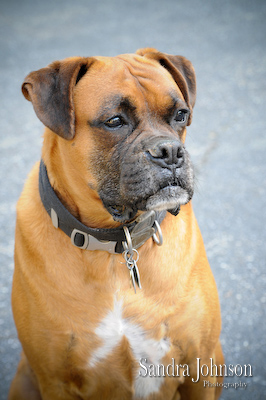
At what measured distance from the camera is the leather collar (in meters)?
2.01

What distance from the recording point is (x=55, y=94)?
1945 millimetres

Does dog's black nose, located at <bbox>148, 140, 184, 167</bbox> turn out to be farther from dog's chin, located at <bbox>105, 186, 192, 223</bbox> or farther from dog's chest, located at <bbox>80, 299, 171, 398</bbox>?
dog's chest, located at <bbox>80, 299, 171, 398</bbox>

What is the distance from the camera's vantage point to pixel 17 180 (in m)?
4.52

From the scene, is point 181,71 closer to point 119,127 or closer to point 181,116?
point 181,116

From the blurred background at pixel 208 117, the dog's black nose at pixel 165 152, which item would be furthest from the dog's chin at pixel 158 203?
the blurred background at pixel 208 117

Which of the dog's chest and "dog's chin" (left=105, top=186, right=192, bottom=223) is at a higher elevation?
"dog's chin" (left=105, top=186, right=192, bottom=223)

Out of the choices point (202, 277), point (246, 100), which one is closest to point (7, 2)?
point (246, 100)

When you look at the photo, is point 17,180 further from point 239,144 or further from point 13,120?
point 239,144

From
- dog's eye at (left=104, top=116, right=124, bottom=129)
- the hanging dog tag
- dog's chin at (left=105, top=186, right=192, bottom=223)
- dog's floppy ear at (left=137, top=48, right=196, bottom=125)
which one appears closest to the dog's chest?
the hanging dog tag

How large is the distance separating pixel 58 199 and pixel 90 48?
16.6 feet

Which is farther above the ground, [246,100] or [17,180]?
[246,100]

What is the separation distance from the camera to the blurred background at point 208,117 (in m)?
3.26

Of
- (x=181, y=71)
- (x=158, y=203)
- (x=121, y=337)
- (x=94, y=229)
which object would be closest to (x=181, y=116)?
(x=181, y=71)

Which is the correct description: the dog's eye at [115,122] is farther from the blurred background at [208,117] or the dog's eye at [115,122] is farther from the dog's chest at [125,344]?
the dog's chest at [125,344]
